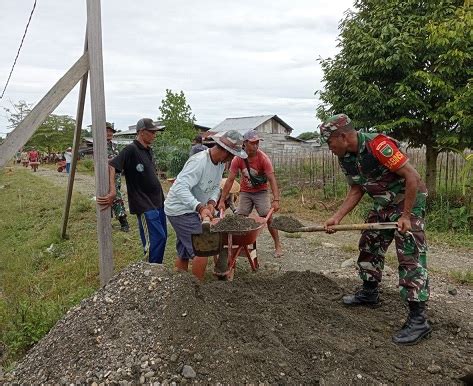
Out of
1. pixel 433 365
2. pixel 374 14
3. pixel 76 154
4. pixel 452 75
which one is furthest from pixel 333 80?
pixel 433 365

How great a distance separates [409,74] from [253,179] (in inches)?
180

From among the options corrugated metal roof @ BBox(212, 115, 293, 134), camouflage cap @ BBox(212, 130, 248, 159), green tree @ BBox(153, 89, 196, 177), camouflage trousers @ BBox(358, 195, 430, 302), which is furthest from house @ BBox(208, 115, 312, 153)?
camouflage trousers @ BBox(358, 195, 430, 302)

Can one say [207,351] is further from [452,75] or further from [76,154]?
[452,75]

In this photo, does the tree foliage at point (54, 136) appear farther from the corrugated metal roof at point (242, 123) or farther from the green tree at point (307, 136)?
the green tree at point (307, 136)

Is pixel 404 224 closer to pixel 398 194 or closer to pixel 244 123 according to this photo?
pixel 398 194

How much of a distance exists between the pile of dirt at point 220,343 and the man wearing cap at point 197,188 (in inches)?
18.7

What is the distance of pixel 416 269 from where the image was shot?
3227mm

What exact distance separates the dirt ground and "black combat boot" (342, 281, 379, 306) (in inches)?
3.0

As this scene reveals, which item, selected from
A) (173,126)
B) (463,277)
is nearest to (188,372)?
(463,277)

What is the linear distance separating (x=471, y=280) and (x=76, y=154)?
480 cm

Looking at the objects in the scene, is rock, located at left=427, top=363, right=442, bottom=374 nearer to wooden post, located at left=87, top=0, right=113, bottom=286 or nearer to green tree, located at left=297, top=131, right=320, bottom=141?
wooden post, located at left=87, top=0, right=113, bottom=286

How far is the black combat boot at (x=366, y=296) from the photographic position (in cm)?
387

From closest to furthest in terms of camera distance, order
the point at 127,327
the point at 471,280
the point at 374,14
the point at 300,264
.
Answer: the point at 127,327 < the point at 471,280 < the point at 300,264 < the point at 374,14

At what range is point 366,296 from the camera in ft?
12.7
